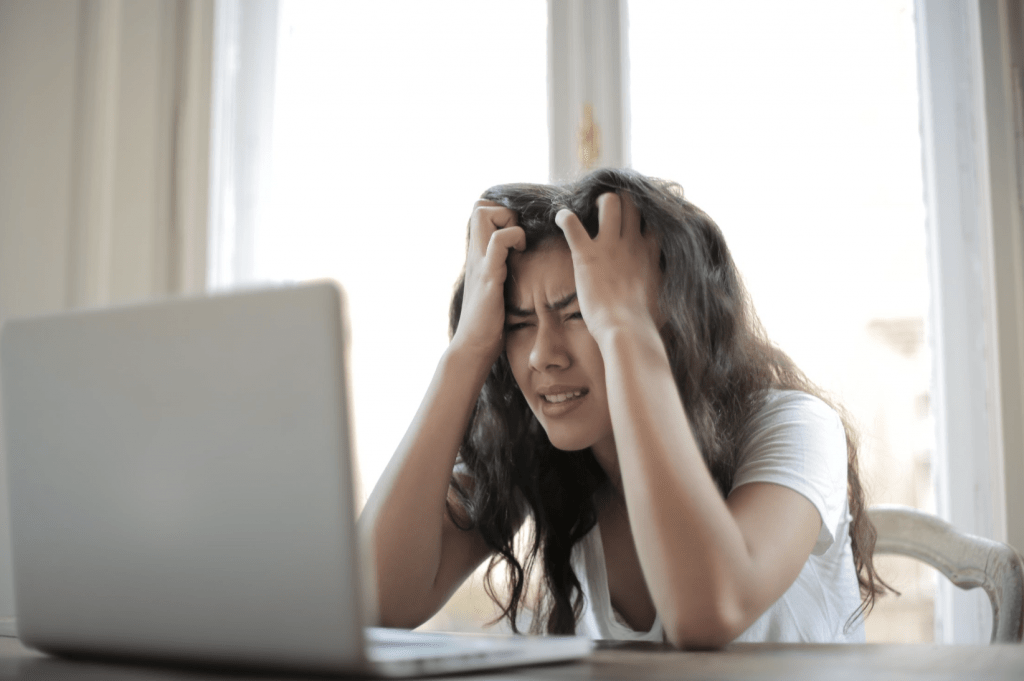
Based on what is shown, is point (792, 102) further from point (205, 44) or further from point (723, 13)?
point (205, 44)

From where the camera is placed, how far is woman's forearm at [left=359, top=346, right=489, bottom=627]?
1.10 metres

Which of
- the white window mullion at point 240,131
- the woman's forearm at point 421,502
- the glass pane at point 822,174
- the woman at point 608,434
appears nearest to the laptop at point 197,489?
the woman at point 608,434

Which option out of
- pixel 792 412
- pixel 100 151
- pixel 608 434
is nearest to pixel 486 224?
pixel 608 434

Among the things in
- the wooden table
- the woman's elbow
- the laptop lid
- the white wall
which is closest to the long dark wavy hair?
the woman's elbow

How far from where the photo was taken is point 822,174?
1.95 meters

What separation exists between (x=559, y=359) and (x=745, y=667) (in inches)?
23.1

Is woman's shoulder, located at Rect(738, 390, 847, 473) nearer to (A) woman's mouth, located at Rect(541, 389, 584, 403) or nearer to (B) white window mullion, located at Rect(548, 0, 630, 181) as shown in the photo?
(A) woman's mouth, located at Rect(541, 389, 584, 403)

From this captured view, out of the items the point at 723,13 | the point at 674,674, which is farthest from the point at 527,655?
the point at 723,13

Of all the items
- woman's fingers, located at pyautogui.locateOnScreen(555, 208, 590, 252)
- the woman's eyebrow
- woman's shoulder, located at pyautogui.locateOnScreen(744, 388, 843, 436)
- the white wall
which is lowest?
woman's shoulder, located at pyautogui.locateOnScreen(744, 388, 843, 436)

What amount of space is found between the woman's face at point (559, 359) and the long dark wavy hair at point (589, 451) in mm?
54

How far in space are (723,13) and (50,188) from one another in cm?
159

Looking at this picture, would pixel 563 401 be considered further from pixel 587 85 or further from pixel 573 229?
pixel 587 85

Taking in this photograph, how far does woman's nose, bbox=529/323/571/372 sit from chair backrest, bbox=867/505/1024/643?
0.55 m

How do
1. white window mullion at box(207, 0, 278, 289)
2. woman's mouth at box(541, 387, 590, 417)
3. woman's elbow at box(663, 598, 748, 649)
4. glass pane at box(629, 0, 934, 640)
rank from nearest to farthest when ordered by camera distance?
1. woman's elbow at box(663, 598, 748, 649)
2. woman's mouth at box(541, 387, 590, 417)
3. glass pane at box(629, 0, 934, 640)
4. white window mullion at box(207, 0, 278, 289)
